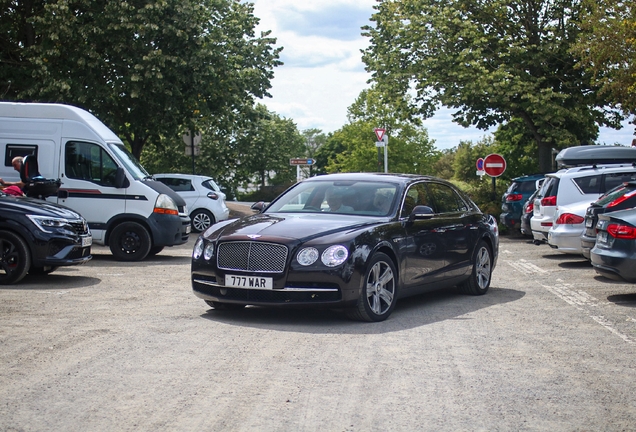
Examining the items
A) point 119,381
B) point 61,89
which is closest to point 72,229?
point 119,381

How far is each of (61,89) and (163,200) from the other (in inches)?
414

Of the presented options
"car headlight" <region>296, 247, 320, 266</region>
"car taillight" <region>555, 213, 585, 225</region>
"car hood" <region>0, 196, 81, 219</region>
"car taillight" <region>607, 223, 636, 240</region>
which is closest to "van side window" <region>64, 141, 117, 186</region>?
"car hood" <region>0, 196, 81, 219</region>

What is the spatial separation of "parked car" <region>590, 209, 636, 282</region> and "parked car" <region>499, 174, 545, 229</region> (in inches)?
489

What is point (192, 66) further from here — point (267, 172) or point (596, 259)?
point (267, 172)

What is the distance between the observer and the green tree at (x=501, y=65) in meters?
30.1

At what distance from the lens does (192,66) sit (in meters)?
27.9

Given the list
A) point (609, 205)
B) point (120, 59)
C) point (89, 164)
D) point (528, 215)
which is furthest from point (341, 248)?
point (120, 59)

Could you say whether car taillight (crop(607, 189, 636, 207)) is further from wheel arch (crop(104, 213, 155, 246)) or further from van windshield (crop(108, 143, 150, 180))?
van windshield (crop(108, 143, 150, 180))

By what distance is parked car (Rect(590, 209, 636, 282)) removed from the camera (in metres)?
11.1

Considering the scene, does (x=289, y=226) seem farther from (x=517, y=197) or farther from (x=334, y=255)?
(x=517, y=197)

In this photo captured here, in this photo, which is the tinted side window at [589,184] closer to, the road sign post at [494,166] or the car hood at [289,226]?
the car hood at [289,226]

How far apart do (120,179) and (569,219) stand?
8.46 metres

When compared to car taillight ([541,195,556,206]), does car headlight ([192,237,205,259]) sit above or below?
below

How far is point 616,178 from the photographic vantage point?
18016 millimetres
